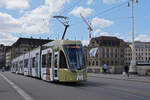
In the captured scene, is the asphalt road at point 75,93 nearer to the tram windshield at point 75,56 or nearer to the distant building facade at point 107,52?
the tram windshield at point 75,56

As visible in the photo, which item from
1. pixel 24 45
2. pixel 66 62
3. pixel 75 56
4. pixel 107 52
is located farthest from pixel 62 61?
pixel 24 45

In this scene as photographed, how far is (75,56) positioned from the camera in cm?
1554

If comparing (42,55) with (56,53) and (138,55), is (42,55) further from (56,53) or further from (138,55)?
(138,55)

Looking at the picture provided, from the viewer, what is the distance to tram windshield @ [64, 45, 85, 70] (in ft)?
50.1

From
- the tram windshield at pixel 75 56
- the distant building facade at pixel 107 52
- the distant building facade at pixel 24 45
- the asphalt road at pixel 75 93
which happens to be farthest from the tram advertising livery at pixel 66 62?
the distant building facade at pixel 24 45

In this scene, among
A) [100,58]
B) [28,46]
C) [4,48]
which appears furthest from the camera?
[4,48]

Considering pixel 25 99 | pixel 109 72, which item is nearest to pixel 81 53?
pixel 25 99

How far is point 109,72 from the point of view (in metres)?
35.3

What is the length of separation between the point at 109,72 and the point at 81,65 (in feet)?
67.3

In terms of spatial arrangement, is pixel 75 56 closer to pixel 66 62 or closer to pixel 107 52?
pixel 66 62

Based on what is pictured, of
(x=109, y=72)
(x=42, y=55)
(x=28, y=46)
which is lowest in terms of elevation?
(x=109, y=72)

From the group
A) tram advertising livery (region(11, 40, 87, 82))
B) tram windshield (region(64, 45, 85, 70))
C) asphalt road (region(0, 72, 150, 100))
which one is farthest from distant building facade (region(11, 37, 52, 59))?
asphalt road (region(0, 72, 150, 100))

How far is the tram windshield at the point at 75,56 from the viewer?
15.3 meters

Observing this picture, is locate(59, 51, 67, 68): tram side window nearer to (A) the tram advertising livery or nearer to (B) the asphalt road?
(A) the tram advertising livery
